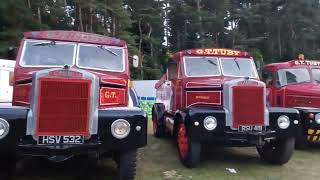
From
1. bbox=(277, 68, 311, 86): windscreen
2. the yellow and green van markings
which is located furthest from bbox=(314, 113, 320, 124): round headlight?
bbox=(277, 68, 311, 86): windscreen

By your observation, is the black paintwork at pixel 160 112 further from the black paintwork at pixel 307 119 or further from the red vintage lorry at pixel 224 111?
the black paintwork at pixel 307 119

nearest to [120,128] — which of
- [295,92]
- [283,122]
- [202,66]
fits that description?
[283,122]

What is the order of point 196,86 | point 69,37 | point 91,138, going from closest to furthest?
point 91,138 < point 69,37 < point 196,86

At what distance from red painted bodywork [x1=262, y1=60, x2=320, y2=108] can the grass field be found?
1.42m

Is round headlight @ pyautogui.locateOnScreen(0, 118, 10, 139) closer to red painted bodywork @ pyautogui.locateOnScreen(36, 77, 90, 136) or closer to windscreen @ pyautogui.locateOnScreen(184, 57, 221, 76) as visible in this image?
red painted bodywork @ pyautogui.locateOnScreen(36, 77, 90, 136)

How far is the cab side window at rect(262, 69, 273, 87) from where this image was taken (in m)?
11.7

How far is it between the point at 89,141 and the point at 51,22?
2355cm

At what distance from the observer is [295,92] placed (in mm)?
10930

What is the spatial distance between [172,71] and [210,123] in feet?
9.20

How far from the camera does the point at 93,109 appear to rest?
6266mm

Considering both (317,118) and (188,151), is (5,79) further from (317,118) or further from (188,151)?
(317,118)

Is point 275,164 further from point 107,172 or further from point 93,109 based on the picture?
A: point 93,109

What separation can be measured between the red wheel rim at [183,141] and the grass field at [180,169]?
26 cm

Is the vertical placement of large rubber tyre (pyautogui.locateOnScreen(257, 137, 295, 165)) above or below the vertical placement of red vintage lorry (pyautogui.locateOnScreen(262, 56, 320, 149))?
below
